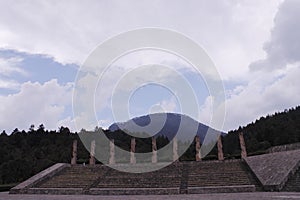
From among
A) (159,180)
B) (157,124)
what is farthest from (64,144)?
(159,180)

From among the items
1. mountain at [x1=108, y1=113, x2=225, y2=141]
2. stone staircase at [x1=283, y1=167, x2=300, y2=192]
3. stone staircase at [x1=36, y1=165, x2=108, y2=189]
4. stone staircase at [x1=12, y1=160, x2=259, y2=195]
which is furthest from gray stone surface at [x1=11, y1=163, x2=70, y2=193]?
stone staircase at [x1=283, y1=167, x2=300, y2=192]

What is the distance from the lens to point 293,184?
16328 millimetres

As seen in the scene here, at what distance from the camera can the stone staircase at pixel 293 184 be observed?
16016mm

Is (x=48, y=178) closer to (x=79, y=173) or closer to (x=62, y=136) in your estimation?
(x=79, y=173)

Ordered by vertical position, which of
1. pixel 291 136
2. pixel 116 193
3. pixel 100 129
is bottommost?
pixel 116 193

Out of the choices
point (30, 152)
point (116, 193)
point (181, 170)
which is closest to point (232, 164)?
point (181, 170)

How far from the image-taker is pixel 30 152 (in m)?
49.8

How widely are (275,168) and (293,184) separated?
6.74 ft

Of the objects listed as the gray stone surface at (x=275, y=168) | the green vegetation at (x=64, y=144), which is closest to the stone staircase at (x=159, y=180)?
the gray stone surface at (x=275, y=168)

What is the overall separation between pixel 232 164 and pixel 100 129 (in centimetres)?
3624

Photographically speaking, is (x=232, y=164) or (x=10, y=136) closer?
(x=232, y=164)

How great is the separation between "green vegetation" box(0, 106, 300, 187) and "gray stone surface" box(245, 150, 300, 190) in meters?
9.73

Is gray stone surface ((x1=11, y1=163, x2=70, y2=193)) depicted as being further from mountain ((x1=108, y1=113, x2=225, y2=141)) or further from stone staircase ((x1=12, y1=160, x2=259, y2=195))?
mountain ((x1=108, y1=113, x2=225, y2=141))

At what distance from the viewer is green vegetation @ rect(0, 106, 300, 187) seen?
123ft
